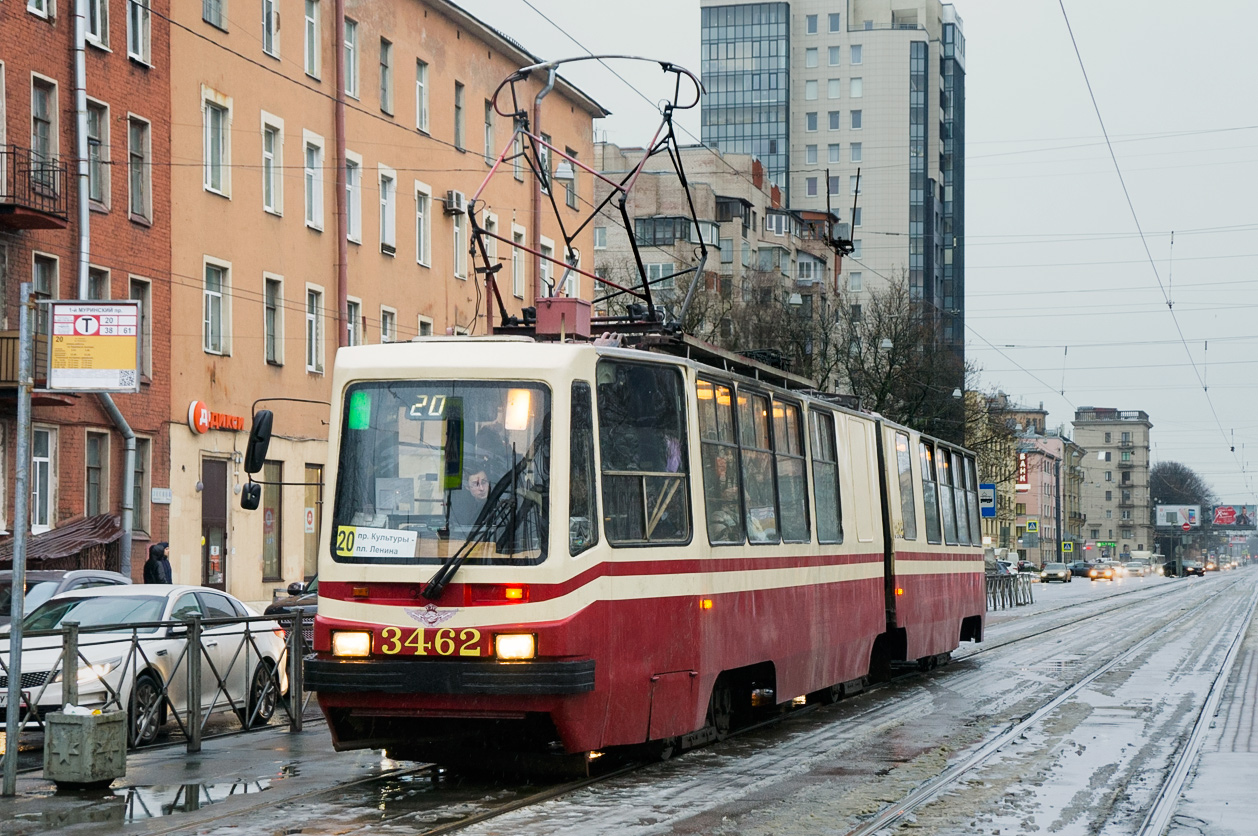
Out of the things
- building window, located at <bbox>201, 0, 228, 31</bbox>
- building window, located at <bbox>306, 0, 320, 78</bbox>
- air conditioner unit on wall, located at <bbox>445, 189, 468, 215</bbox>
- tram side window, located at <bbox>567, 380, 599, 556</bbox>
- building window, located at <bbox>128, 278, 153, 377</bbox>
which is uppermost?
building window, located at <bbox>306, 0, 320, 78</bbox>

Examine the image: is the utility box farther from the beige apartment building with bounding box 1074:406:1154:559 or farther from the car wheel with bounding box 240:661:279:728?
the beige apartment building with bounding box 1074:406:1154:559

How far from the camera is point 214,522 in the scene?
1297 inches

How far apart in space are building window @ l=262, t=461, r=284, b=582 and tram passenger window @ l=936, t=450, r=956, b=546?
16.2 metres

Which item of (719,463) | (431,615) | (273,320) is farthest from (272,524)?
(431,615)

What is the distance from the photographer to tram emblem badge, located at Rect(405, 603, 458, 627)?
10734mm

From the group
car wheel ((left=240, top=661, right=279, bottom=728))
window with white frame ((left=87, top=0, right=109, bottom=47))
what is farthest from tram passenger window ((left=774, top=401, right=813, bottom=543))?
window with white frame ((left=87, top=0, right=109, bottom=47))

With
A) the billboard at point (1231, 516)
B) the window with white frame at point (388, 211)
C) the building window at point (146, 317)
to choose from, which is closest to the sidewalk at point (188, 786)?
the building window at point (146, 317)

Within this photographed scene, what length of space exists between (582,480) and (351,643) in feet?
A: 5.71

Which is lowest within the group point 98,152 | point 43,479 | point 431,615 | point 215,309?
point 431,615

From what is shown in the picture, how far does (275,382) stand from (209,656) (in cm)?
2091

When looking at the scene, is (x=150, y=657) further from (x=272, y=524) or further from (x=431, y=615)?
(x=272, y=524)

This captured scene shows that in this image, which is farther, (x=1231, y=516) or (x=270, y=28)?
(x=1231, y=516)

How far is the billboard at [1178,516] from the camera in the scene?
147 meters

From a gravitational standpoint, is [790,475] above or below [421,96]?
below
